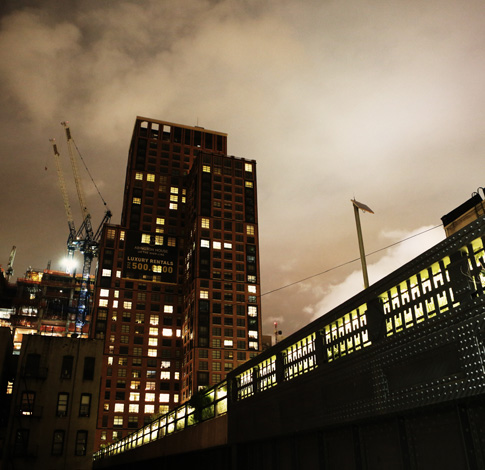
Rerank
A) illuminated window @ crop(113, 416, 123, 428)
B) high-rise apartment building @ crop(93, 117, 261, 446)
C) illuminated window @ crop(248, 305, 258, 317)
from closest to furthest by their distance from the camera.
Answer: illuminated window @ crop(113, 416, 123, 428) → high-rise apartment building @ crop(93, 117, 261, 446) → illuminated window @ crop(248, 305, 258, 317)

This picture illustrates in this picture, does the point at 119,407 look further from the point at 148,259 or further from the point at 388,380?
the point at 388,380

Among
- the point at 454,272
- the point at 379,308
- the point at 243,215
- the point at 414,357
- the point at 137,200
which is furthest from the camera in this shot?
the point at 137,200

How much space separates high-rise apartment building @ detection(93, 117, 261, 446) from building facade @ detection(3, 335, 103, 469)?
2729 inches

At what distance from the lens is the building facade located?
4044 cm

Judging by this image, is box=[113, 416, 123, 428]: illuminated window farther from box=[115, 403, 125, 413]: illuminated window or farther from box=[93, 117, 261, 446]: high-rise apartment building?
box=[115, 403, 125, 413]: illuminated window

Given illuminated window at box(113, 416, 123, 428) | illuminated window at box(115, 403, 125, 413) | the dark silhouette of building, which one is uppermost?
illuminated window at box(115, 403, 125, 413)

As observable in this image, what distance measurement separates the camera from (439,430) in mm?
9117

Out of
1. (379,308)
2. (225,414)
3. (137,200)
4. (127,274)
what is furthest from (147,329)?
(379,308)

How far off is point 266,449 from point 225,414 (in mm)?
3411

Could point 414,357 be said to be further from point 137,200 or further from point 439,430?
point 137,200

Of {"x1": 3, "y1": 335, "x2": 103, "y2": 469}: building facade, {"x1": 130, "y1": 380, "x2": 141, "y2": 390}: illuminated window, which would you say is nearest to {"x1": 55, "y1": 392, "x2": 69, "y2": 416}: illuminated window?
{"x1": 3, "y1": 335, "x2": 103, "y2": 469}: building facade

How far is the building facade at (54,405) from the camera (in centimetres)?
4044

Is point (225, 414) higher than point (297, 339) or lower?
lower

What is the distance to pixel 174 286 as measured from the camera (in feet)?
466
